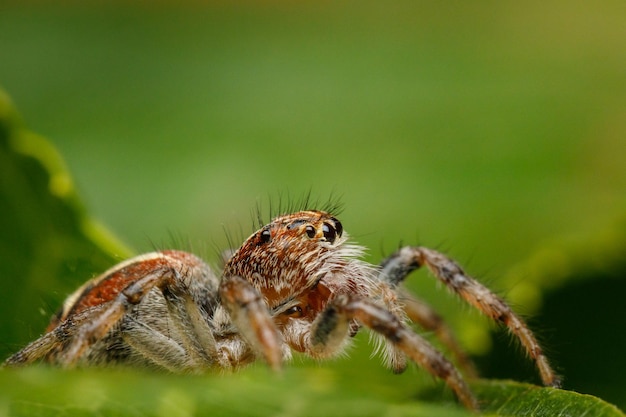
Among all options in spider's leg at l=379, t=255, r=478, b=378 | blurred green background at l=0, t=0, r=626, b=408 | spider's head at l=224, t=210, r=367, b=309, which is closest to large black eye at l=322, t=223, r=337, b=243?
spider's head at l=224, t=210, r=367, b=309

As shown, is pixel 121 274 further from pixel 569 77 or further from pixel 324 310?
pixel 569 77

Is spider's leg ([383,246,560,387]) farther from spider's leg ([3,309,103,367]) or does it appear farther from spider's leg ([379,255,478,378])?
spider's leg ([3,309,103,367])

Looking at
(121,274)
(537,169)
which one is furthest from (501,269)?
(121,274)

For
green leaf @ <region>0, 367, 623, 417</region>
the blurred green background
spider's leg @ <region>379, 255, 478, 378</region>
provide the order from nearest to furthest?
green leaf @ <region>0, 367, 623, 417</region>
spider's leg @ <region>379, 255, 478, 378</region>
the blurred green background

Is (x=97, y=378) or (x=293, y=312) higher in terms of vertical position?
(x=97, y=378)

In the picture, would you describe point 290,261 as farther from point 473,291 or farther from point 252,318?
point 473,291

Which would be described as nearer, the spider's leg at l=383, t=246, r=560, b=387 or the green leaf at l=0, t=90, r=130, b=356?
the green leaf at l=0, t=90, r=130, b=356

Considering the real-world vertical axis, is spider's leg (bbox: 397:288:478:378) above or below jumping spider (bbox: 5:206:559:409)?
below

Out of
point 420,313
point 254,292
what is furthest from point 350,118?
point 254,292

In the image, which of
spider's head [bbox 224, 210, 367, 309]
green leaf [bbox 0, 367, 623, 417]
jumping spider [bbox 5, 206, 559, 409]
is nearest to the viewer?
green leaf [bbox 0, 367, 623, 417]
